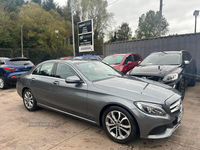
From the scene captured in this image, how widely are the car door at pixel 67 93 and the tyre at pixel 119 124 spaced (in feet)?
1.86

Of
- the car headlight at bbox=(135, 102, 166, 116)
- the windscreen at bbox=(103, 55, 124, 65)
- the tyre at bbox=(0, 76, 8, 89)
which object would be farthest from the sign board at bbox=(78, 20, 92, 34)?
the car headlight at bbox=(135, 102, 166, 116)

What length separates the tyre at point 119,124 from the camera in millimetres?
2502

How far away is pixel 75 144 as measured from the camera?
2.73 m

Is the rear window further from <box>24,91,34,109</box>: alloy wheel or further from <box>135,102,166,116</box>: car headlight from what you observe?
<box>135,102,166,116</box>: car headlight

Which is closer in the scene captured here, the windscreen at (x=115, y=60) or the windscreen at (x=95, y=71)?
the windscreen at (x=95, y=71)

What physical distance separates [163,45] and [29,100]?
879cm

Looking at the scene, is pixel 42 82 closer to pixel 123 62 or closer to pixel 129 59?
pixel 123 62

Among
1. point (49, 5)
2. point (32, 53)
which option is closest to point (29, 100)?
point (32, 53)

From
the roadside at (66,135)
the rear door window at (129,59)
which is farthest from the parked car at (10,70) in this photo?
the rear door window at (129,59)

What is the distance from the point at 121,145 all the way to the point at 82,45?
13.5 m

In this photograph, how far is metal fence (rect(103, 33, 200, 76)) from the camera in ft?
29.3

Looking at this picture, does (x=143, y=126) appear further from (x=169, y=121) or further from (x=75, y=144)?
(x=75, y=144)

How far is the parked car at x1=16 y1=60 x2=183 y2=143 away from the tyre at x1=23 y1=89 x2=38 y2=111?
0.37m

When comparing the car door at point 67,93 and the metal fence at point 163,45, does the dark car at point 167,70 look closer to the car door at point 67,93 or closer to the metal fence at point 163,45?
the car door at point 67,93
